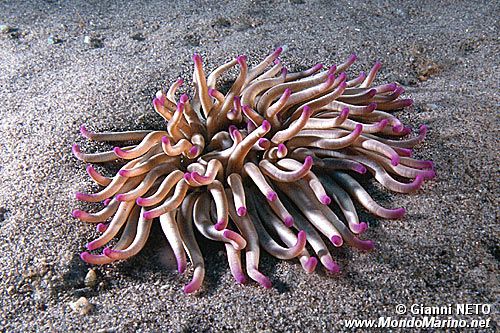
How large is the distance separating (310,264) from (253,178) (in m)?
0.56

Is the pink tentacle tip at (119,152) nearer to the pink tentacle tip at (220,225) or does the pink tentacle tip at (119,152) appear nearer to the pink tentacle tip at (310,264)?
the pink tentacle tip at (220,225)

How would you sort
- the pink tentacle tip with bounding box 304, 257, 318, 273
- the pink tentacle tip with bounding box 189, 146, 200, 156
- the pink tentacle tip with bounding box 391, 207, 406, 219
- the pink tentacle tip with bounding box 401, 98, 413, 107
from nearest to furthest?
the pink tentacle tip with bounding box 304, 257, 318, 273 → the pink tentacle tip with bounding box 391, 207, 406, 219 → the pink tentacle tip with bounding box 189, 146, 200, 156 → the pink tentacle tip with bounding box 401, 98, 413, 107

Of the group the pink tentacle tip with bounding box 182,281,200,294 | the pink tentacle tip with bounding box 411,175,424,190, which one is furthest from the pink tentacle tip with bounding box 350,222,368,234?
the pink tentacle tip with bounding box 182,281,200,294

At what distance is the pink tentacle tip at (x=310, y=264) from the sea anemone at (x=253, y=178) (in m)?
0.02

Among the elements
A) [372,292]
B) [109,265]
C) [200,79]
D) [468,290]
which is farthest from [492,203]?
[109,265]

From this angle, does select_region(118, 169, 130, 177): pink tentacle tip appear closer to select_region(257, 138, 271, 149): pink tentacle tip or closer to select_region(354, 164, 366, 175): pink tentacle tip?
select_region(257, 138, 271, 149): pink tentacle tip

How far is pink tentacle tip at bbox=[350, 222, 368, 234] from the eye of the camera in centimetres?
223

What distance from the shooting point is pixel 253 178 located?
2.49 m

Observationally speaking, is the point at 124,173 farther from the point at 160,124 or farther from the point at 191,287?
the point at 160,124

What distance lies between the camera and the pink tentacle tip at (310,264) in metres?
2.18

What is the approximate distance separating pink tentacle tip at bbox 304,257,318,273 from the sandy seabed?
Answer: 94 mm

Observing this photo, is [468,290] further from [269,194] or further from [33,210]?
[33,210]

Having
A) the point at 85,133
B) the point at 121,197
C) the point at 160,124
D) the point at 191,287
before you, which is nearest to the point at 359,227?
the point at 191,287

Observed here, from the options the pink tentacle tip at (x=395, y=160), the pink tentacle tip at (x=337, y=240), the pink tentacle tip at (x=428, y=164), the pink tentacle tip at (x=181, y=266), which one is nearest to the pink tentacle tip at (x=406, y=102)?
the pink tentacle tip at (x=428, y=164)
